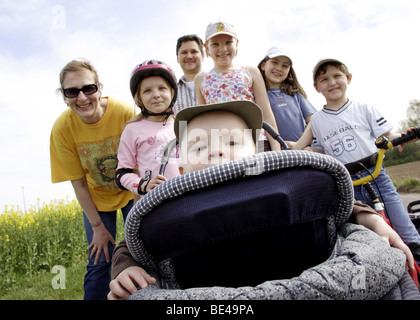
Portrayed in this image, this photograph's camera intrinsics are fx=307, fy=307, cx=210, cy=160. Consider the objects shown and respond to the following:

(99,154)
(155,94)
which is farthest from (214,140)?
(99,154)

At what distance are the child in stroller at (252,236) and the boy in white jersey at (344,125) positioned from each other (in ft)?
4.33

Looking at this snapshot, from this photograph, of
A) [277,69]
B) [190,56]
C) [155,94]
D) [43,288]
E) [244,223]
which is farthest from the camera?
[43,288]

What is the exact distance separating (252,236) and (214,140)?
470 mm

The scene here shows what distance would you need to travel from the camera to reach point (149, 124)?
2.50m

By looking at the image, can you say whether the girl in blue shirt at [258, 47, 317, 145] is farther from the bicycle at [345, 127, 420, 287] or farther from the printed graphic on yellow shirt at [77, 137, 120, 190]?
the printed graphic on yellow shirt at [77, 137, 120, 190]

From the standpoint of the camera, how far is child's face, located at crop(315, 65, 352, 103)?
2.65m

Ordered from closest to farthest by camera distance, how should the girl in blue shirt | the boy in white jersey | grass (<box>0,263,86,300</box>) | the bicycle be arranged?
the bicycle → the boy in white jersey → the girl in blue shirt → grass (<box>0,263,86,300</box>)

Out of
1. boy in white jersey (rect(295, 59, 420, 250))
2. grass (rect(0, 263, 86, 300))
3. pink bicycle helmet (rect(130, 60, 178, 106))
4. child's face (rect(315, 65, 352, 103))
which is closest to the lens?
boy in white jersey (rect(295, 59, 420, 250))

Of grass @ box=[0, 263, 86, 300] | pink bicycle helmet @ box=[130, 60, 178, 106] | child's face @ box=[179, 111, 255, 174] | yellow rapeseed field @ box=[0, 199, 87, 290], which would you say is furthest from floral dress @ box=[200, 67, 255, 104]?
yellow rapeseed field @ box=[0, 199, 87, 290]

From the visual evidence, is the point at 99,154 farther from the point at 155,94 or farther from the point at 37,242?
the point at 37,242

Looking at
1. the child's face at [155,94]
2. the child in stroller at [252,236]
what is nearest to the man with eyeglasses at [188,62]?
the child's face at [155,94]

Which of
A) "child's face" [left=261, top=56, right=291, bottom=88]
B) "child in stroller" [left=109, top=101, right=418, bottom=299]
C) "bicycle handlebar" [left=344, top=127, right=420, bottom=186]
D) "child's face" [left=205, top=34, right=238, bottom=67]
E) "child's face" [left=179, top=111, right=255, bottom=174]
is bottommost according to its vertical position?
"child in stroller" [left=109, top=101, right=418, bottom=299]
